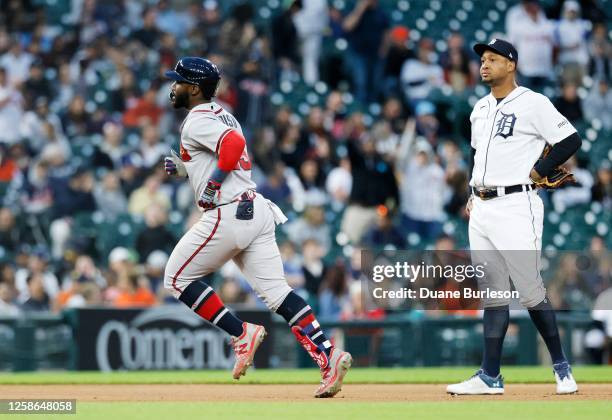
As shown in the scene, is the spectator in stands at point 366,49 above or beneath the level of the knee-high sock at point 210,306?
above

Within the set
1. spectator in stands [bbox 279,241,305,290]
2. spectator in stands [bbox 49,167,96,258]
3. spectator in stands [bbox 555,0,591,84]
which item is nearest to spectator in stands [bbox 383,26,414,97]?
spectator in stands [bbox 555,0,591,84]

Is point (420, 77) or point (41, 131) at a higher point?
point (420, 77)

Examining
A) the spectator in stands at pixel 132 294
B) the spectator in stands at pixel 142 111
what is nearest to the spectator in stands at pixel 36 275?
the spectator in stands at pixel 132 294

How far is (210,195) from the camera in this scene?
7719 mm

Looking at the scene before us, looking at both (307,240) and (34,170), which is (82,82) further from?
(307,240)

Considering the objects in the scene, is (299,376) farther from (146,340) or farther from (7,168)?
(7,168)

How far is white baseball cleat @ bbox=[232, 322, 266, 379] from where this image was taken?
7.75m

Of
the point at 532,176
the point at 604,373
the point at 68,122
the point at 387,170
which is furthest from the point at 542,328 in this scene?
the point at 68,122

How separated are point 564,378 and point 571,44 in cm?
1171

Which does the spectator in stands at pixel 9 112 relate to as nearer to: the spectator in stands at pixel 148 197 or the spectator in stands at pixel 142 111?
the spectator in stands at pixel 142 111

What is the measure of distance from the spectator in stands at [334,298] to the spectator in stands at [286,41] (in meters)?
5.45

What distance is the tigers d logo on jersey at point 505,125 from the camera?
25.6 feet

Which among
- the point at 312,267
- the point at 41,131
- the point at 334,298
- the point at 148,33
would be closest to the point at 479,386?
the point at 334,298

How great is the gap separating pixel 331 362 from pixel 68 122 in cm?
1040
